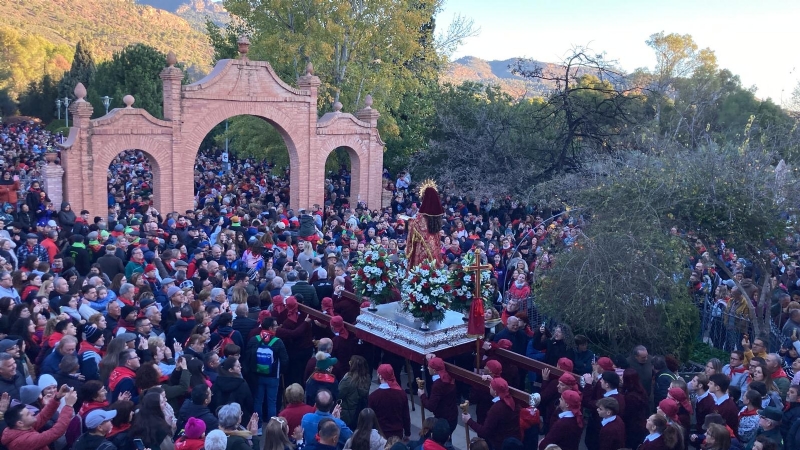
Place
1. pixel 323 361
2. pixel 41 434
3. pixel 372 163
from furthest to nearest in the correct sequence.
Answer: pixel 372 163 < pixel 323 361 < pixel 41 434

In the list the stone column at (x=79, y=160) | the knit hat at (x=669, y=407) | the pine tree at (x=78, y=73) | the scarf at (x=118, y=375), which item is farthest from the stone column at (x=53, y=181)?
the pine tree at (x=78, y=73)

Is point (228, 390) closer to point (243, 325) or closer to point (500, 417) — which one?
point (243, 325)

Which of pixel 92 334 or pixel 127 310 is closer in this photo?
pixel 92 334

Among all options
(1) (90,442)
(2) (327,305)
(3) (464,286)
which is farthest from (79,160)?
(1) (90,442)

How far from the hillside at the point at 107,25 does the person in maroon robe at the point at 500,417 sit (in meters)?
111

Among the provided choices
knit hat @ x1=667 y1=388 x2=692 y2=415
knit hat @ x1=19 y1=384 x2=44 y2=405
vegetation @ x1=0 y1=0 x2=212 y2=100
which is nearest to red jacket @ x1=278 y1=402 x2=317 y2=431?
knit hat @ x1=19 y1=384 x2=44 y2=405

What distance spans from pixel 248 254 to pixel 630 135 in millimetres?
13423

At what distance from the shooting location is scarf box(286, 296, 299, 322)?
9.70m

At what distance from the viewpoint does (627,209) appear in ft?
38.9

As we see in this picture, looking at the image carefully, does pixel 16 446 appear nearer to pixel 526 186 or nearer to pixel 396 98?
pixel 526 186

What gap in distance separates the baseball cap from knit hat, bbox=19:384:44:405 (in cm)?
70

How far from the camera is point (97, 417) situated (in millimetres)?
5836

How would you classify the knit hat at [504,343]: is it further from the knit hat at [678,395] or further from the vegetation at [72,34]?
the vegetation at [72,34]

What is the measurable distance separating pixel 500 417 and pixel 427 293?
2.28 meters
